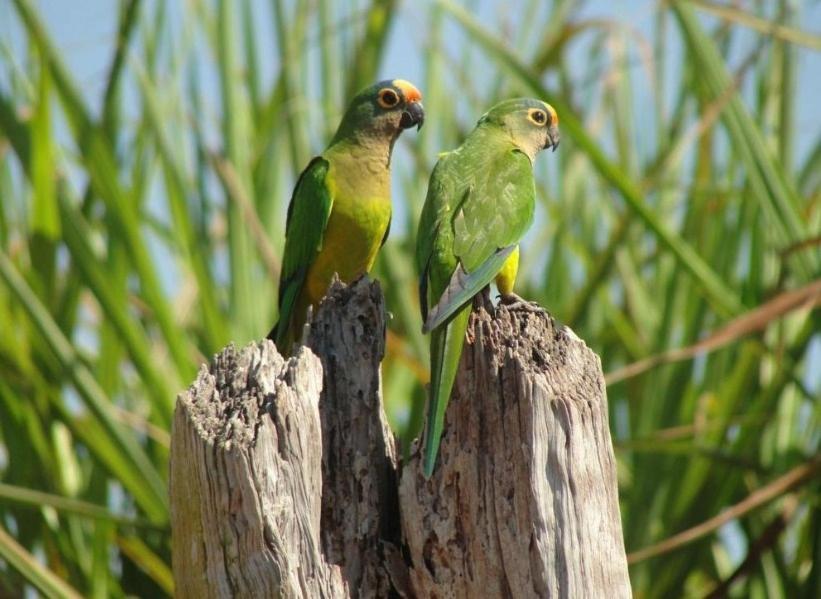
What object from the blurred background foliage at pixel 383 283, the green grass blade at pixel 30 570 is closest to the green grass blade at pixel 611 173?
the blurred background foliage at pixel 383 283

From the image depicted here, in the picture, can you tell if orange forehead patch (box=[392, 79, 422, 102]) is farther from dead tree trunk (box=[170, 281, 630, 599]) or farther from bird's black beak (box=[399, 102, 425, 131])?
dead tree trunk (box=[170, 281, 630, 599])

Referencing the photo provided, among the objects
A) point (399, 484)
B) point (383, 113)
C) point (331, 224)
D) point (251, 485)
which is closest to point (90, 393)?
point (331, 224)

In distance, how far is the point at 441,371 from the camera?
282 centimetres

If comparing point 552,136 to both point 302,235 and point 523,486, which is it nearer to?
point 302,235

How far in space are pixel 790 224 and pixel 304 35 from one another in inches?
106

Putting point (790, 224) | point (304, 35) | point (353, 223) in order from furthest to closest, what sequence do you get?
1. point (304, 35)
2. point (790, 224)
3. point (353, 223)

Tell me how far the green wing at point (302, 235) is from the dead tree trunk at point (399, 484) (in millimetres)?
1505

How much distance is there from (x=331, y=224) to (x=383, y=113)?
0.54m

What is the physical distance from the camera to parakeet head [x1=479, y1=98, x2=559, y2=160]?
13.7 feet

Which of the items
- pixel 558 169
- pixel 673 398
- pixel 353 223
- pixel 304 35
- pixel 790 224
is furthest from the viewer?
pixel 558 169

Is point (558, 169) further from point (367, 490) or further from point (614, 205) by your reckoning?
point (367, 490)

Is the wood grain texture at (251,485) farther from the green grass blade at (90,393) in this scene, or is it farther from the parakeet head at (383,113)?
the green grass blade at (90,393)

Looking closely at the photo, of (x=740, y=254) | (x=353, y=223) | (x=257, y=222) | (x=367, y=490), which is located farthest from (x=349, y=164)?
(x=740, y=254)

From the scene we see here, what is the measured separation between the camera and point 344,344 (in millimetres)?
2990
